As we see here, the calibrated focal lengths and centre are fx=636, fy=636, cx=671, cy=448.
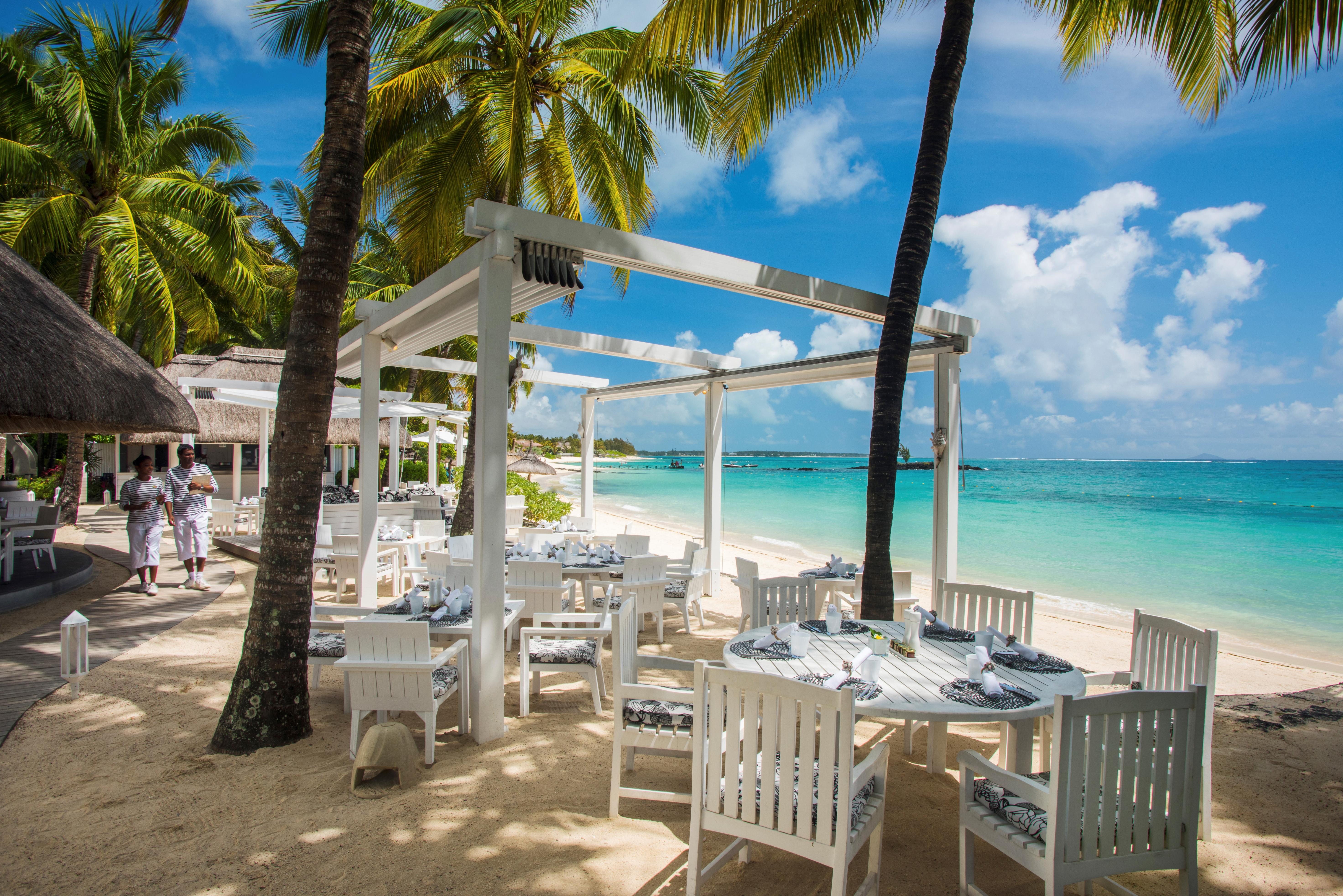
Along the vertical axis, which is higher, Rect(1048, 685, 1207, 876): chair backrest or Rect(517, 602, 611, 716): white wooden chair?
Rect(1048, 685, 1207, 876): chair backrest

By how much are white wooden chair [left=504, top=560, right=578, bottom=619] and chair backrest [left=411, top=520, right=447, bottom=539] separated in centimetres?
363

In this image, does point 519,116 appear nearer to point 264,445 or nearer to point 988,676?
point 988,676

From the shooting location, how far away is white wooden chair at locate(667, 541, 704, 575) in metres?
6.89

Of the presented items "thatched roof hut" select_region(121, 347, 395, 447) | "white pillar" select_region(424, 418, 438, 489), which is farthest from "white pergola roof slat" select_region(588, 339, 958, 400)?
"white pillar" select_region(424, 418, 438, 489)

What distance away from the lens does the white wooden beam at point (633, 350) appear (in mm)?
7871

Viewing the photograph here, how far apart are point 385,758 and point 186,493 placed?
6.00m

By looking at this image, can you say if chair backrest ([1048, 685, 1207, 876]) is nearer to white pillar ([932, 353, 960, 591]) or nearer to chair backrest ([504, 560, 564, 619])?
white pillar ([932, 353, 960, 591])

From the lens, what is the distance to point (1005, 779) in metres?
2.20

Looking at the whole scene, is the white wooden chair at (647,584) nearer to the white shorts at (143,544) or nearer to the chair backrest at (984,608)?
the chair backrest at (984,608)

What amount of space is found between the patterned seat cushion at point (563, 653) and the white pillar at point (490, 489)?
1.22ft

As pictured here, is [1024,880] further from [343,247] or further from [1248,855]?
[343,247]

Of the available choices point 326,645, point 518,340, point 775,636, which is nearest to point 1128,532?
point 518,340

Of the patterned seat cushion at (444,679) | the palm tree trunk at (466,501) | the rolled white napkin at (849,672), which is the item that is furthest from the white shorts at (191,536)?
the rolled white napkin at (849,672)

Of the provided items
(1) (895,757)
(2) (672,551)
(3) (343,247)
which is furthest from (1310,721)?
(2) (672,551)
